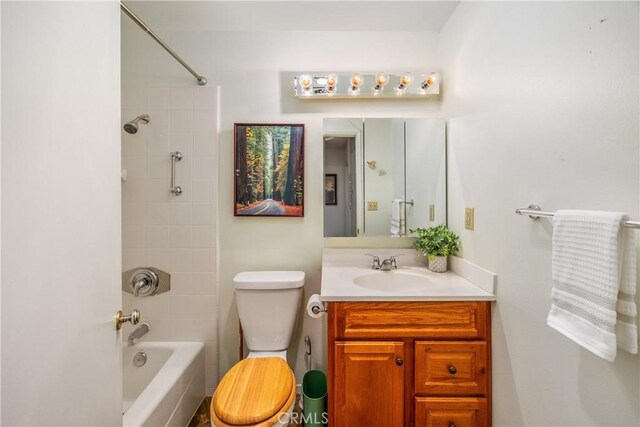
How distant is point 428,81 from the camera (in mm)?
1646

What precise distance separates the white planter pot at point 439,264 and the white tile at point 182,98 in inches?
69.4

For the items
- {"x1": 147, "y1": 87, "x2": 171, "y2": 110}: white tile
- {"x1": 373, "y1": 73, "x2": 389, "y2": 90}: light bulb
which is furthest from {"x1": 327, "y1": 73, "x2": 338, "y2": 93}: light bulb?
{"x1": 147, "y1": 87, "x2": 171, "y2": 110}: white tile

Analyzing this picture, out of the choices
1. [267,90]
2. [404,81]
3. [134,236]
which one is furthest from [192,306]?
[404,81]

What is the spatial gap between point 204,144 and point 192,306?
3.41ft

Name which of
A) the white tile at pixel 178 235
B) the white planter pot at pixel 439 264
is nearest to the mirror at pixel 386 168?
the white planter pot at pixel 439 264

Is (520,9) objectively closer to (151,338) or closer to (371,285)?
(371,285)

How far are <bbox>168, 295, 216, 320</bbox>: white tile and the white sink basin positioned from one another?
964 millimetres

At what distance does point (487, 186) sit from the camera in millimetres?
1203

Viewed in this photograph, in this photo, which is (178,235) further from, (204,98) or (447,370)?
(447,370)

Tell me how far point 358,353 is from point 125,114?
1.94 meters

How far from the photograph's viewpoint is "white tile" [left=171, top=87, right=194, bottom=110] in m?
1.68

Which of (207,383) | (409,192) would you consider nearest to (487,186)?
(409,192)

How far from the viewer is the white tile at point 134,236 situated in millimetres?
1683

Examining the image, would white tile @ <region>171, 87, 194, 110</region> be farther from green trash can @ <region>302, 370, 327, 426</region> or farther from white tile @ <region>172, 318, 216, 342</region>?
green trash can @ <region>302, 370, 327, 426</region>
